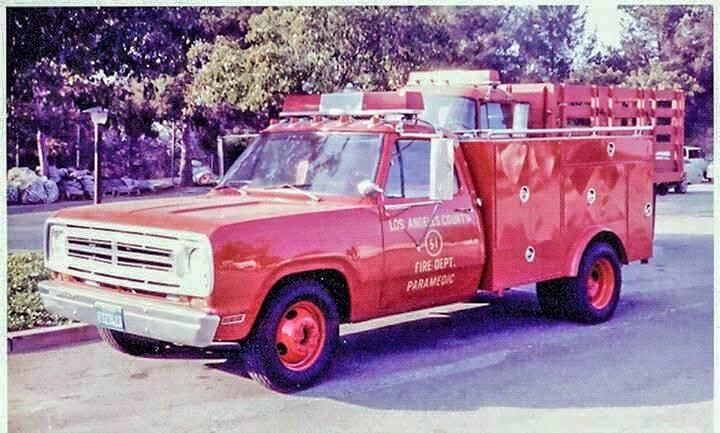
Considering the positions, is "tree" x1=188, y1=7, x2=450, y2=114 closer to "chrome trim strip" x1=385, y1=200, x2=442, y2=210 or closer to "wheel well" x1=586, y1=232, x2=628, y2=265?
"chrome trim strip" x1=385, y1=200, x2=442, y2=210

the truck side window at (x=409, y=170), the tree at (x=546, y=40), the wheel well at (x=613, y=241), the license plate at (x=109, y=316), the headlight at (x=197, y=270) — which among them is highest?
the tree at (x=546, y=40)

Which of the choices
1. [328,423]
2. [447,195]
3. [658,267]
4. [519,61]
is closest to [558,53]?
[519,61]

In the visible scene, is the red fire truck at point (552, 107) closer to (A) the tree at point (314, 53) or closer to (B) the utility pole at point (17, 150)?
(A) the tree at point (314, 53)

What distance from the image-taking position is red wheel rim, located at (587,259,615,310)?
6.81 m

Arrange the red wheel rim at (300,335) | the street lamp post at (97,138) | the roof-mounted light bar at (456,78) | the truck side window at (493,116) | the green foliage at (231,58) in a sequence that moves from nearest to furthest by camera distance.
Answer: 1. the red wheel rim at (300,335)
2. the green foliage at (231,58)
3. the street lamp post at (97,138)
4. the truck side window at (493,116)
5. the roof-mounted light bar at (456,78)

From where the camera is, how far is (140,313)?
4.70 m

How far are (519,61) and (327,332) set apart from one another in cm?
491

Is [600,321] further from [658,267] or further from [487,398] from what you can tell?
[658,267]

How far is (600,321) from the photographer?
668 cm

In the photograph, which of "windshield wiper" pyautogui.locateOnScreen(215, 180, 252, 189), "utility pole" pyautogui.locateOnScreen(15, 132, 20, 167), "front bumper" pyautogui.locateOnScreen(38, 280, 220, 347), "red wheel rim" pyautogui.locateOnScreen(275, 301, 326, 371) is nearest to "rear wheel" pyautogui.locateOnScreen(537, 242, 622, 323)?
"red wheel rim" pyautogui.locateOnScreen(275, 301, 326, 371)

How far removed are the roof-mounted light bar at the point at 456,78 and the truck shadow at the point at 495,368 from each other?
2.50 m

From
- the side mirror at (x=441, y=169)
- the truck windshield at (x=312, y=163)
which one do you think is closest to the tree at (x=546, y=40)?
the side mirror at (x=441, y=169)

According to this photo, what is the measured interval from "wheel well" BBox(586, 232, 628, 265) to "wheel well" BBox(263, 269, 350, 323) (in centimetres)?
221

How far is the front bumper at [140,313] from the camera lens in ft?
14.9
